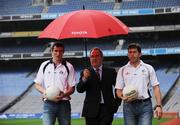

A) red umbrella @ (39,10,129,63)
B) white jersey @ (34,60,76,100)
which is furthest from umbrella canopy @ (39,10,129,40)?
white jersey @ (34,60,76,100)

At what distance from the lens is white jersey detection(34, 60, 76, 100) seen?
614cm

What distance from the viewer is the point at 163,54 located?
100 ft

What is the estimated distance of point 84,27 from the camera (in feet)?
21.0

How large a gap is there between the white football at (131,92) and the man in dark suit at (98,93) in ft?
1.58

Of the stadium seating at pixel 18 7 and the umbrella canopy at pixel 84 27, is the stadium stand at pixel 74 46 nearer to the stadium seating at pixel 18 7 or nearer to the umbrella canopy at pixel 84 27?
the stadium seating at pixel 18 7

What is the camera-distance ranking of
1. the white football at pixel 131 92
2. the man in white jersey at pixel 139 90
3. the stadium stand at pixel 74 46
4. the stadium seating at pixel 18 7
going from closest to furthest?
the white football at pixel 131 92, the man in white jersey at pixel 139 90, the stadium stand at pixel 74 46, the stadium seating at pixel 18 7

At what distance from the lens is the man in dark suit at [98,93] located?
605 centimetres

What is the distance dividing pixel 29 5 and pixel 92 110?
30.4m

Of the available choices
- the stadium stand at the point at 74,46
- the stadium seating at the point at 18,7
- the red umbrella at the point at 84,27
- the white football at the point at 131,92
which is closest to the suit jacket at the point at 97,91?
the white football at the point at 131,92

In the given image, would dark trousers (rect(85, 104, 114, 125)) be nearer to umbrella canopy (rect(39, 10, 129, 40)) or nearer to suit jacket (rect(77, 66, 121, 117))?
suit jacket (rect(77, 66, 121, 117))

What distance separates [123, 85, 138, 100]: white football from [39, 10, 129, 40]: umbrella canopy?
3.37 feet

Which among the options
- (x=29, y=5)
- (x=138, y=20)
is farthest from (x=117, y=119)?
(x=29, y=5)

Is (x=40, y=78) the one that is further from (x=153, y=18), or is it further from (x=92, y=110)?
(x=153, y=18)

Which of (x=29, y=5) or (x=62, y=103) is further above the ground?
(x=29, y=5)
